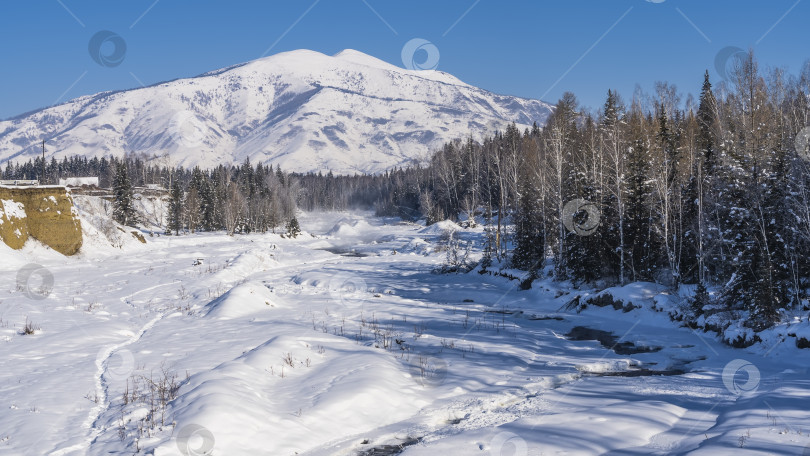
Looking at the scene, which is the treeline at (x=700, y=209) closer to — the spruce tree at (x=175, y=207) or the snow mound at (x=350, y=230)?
the snow mound at (x=350, y=230)

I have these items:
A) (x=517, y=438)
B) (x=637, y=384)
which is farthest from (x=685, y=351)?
(x=517, y=438)

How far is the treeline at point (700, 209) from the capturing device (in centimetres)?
1870

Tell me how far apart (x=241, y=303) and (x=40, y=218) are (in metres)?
26.9

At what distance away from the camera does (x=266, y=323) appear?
55.9ft

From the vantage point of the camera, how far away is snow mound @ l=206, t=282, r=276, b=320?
60.8 ft

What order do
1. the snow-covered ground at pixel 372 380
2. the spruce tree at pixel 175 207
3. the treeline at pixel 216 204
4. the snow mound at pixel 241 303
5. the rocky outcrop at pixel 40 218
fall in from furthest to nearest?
the spruce tree at pixel 175 207 < the treeline at pixel 216 204 < the rocky outcrop at pixel 40 218 < the snow mound at pixel 241 303 < the snow-covered ground at pixel 372 380

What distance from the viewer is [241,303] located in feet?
65.0

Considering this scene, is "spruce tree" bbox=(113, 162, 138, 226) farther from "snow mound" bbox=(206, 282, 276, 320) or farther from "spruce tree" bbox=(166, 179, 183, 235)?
"snow mound" bbox=(206, 282, 276, 320)

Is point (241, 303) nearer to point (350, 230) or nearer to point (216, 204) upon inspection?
point (350, 230)

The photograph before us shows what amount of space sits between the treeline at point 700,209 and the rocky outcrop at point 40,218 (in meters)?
32.6

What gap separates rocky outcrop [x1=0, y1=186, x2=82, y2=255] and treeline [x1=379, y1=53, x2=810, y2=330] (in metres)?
32.6

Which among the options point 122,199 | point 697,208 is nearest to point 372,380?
point 697,208

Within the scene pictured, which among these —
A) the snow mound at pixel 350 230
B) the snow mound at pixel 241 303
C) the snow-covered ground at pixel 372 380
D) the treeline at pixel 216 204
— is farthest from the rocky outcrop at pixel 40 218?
the snow mound at pixel 350 230

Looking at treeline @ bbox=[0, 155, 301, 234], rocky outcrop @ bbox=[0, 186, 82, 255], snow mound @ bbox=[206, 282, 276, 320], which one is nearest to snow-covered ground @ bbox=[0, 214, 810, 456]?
snow mound @ bbox=[206, 282, 276, 320]
